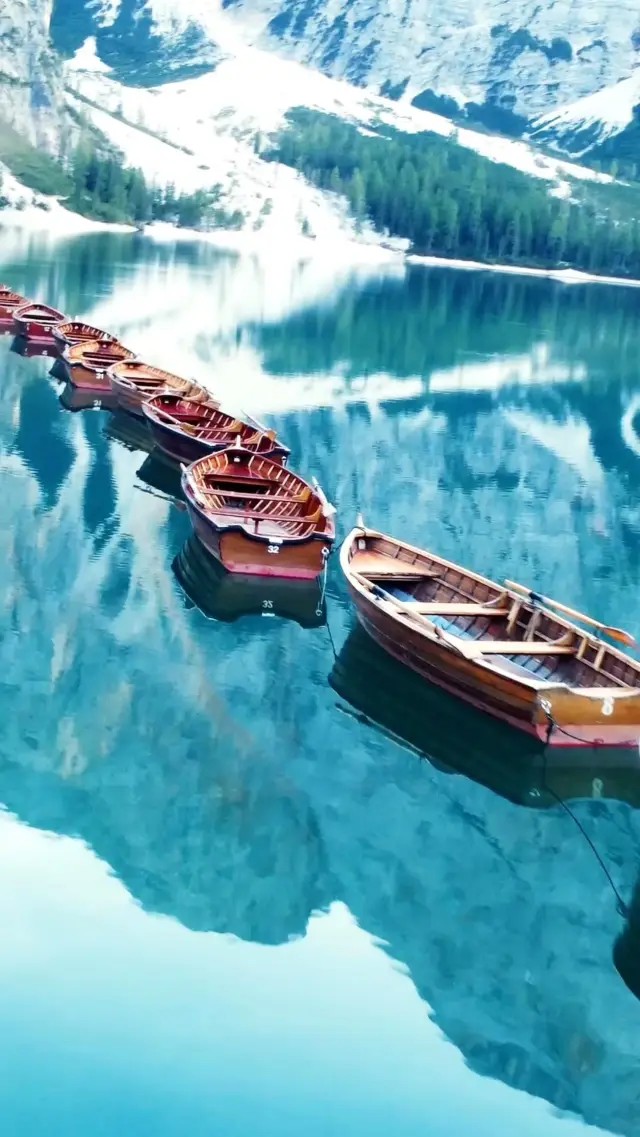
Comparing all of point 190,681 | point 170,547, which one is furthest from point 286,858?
point 170,547

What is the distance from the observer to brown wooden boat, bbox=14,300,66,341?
64.1m

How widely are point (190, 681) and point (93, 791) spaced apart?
480 cm

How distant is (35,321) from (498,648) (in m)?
47.9

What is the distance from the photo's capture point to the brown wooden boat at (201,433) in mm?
38312

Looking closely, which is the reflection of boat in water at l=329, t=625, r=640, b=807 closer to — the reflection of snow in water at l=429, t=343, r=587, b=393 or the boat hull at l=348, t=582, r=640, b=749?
the boat hull at l=348, t=582, r=640, b=749

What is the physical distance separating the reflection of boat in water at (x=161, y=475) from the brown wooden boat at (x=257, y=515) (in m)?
2.89

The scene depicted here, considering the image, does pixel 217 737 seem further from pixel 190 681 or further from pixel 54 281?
pixel 54 281

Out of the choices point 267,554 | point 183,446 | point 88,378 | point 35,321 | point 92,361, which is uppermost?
point 267,554

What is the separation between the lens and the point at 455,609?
24938 mm

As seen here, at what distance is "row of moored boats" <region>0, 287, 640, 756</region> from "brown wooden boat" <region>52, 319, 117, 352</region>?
2019 centimetres

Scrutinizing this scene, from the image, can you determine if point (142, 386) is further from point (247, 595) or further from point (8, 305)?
point (8, 305)

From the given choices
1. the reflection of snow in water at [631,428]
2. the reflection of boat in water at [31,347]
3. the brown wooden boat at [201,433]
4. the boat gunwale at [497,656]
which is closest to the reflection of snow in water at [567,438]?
the reflection of snow in water at [631,428]

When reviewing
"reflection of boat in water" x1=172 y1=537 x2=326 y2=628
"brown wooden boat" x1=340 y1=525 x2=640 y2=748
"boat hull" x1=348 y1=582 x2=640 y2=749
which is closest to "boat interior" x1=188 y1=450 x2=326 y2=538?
"reflection of boat in water" x1=172 y1=537 x2=326 y2=628

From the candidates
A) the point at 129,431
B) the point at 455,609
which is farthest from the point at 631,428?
the point at 455,609
